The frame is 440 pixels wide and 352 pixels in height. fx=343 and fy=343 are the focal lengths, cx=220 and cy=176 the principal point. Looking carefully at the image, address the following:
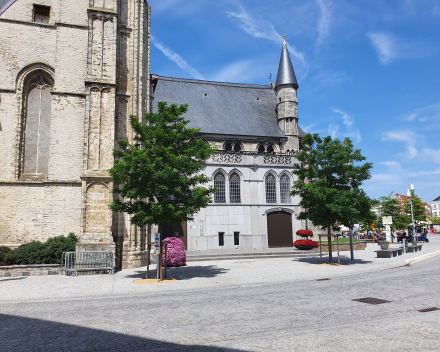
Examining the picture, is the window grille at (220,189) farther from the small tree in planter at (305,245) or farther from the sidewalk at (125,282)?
the sidewalk at (125,282)

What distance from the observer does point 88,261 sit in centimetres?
1525

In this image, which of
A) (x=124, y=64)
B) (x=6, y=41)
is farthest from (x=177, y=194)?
(x=6, y=41)

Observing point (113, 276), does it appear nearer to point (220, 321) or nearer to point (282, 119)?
point (220, 321)

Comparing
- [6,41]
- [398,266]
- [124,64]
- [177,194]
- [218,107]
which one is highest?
[218,107]

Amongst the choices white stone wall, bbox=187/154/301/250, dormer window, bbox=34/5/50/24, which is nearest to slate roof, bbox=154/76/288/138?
white stone wall, bbox=187/154/301/250

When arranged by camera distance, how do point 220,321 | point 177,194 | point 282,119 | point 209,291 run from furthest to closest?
point 282,119, point 177,194, point 209,291, point 220,321

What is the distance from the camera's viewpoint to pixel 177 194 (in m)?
13.1

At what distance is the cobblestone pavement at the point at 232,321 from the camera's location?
17.2 feet

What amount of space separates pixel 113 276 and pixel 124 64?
11.7 m

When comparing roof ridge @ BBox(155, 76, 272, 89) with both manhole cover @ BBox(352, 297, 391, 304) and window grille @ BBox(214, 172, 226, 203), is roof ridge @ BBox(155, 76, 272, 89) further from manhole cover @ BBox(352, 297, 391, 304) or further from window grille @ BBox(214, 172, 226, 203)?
manhole cover @ BBox(352, 297, 391, 304)

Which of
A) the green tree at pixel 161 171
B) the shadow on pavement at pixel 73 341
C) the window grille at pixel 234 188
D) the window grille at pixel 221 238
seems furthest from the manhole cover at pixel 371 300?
the window grille at pixel 234 188

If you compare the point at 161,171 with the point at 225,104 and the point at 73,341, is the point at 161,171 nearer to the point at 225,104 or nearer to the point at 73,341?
the point at 73,341

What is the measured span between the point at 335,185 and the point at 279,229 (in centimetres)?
1378

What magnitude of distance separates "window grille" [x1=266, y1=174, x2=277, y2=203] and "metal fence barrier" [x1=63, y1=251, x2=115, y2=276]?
18107mm
